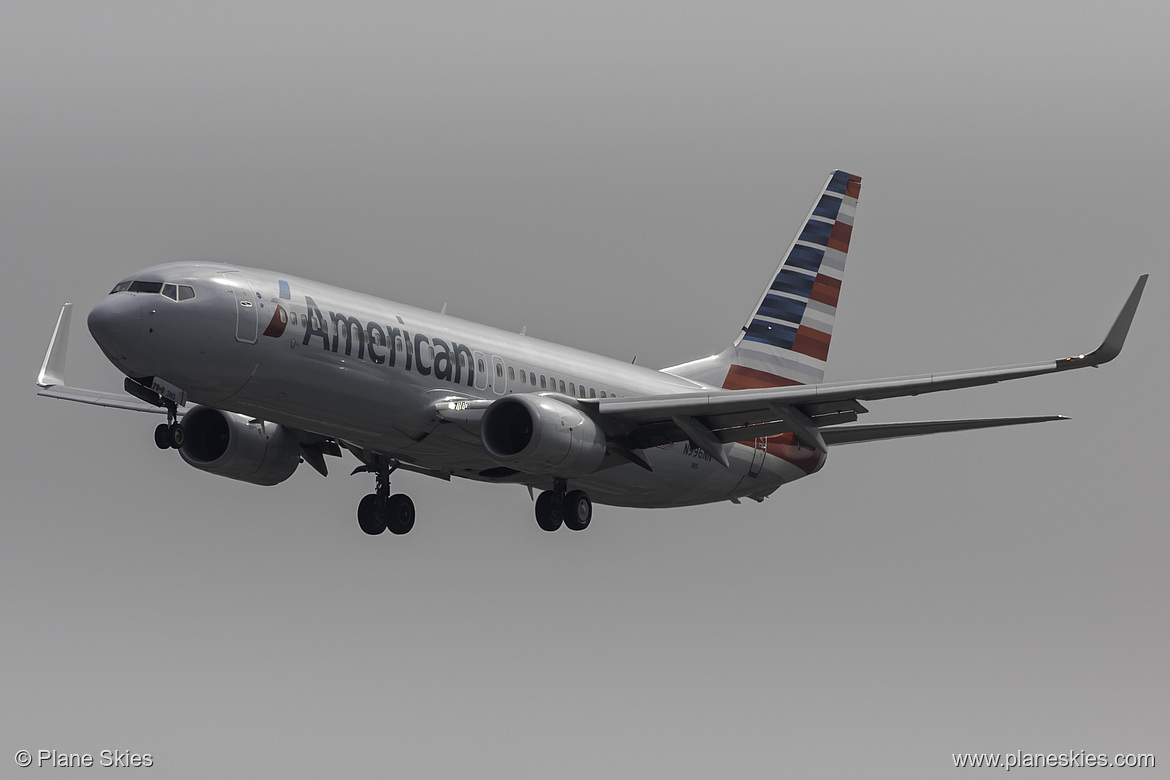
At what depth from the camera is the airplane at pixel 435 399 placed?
32906 millimetres

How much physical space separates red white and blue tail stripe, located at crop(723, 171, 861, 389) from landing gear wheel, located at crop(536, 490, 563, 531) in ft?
28.0

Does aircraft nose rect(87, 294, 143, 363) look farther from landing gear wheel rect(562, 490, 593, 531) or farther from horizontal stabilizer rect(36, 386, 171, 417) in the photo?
landing gear wheel rect(562, 490, 593, 531)

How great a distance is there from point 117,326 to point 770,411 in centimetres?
1449

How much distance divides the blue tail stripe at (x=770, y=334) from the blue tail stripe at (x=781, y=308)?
297mm

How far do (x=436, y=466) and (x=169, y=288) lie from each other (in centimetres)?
899

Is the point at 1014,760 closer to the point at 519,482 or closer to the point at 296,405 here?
the point at 519,482

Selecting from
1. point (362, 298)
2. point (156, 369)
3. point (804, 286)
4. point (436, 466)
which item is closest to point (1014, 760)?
point (804, 286)

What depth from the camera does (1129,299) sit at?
1270 inches

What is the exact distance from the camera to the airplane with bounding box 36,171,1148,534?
108ft

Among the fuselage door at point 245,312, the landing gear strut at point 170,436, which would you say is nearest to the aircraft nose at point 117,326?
the fuselage door at point 245,312

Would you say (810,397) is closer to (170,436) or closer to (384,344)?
(384,344)

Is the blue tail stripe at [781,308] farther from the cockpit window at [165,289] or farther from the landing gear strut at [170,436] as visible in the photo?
the cockpit window at [165,289]

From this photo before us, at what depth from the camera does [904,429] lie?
4003 centimetres

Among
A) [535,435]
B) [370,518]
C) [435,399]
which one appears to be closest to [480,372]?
[435,399]
